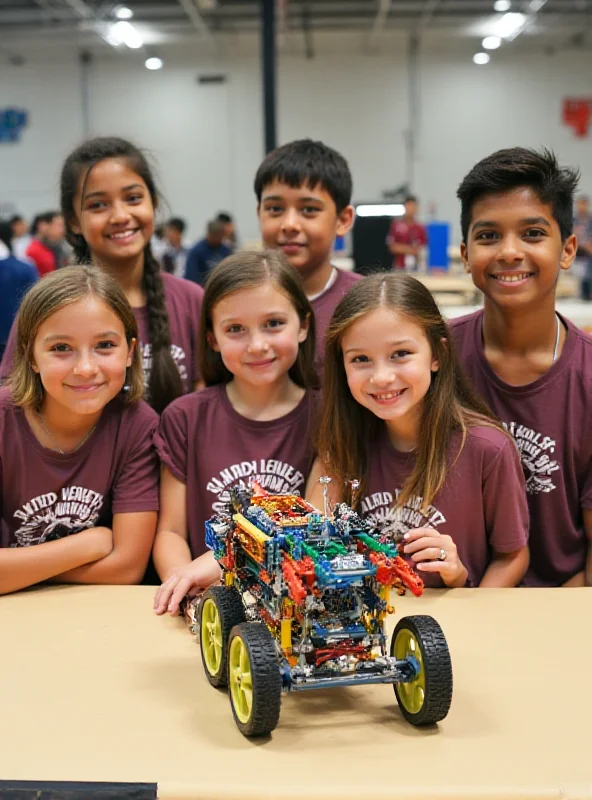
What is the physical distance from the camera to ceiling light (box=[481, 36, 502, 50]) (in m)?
13.7

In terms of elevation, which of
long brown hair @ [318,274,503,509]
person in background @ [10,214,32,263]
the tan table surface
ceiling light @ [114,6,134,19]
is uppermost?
ceiling light @ [114,6,134,19]

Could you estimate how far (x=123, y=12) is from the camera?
12031mm

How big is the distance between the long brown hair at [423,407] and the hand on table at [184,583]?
1.03ft

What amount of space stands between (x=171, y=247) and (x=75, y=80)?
5.03 meters

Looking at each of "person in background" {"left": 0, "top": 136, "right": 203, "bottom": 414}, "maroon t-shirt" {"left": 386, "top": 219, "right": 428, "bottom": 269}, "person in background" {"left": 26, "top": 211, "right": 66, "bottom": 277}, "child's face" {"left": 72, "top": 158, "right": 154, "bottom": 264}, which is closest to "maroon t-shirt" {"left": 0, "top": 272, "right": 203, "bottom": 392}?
"person in background" {"left": 0, "top": 136, "right": 203, "bottom": 414}

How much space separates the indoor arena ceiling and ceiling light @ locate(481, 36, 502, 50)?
16.1 inches

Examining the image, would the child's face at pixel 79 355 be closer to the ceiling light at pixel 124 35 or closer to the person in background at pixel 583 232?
the person in background at pixel 583 232

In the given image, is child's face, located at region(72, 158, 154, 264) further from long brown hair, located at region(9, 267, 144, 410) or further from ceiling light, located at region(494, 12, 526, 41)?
ceiling light, located at region(494, 12, 526, 41)

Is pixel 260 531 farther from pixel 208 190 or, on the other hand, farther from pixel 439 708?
pixel 208 190

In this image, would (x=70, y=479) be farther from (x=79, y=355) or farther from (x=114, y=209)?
(x=114, y=209)

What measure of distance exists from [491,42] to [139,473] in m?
13.9

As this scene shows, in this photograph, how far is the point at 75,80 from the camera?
47.4ft

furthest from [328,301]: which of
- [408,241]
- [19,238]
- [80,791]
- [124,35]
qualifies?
[124,35]

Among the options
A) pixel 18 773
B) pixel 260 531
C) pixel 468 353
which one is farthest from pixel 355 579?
pixel 468 353
